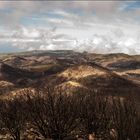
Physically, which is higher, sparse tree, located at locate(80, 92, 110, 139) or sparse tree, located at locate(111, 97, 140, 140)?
sparse tree, located at locate(111, 97, 140, 140)

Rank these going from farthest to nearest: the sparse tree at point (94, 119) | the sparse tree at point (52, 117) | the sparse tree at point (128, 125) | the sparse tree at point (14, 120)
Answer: the sparse tree at point (94, 119), the sparse tree at point (14, 120), the sparse tree at point (52, 117), the sparse tree at point (128, 125)

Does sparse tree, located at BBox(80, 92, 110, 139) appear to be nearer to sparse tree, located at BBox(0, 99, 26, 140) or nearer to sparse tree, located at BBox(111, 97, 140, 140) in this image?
sparse tree, located at BBox(0, 99, 26, 140)

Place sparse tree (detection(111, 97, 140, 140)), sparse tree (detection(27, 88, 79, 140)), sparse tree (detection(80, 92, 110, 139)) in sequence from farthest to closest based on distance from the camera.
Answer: sparse tree (detection(80, 92, 110, 139)) → sparse tree (detection(27, 88, 79, 140)) → sparse tree (detection(111, 97, 140, 140))

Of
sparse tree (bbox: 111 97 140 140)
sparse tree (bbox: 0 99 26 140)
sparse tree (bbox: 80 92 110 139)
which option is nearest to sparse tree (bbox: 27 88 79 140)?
sparse tree (bbox: 0 99 26 140)

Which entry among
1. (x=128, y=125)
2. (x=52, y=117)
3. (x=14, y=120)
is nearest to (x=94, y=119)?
(x=52, y=117)

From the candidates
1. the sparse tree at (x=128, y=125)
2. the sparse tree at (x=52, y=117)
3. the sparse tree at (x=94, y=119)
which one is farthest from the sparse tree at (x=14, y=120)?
the sparse tree at (x=128, y=125)

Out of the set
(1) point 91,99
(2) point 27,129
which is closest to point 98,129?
(1) point 91,99

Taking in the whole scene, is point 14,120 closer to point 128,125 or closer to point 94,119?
point 94,119

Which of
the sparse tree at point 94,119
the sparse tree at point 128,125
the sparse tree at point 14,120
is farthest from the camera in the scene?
the sparse tree at point 94,119

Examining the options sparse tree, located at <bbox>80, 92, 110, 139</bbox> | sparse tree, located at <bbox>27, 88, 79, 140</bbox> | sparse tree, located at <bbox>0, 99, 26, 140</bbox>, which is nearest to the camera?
sparse tree, located at <bbox>27, 88, 79, 140</bbox>

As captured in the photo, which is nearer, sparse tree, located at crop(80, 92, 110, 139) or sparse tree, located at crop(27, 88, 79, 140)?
sparse tree, located at crop(27, 88, 79, 140)

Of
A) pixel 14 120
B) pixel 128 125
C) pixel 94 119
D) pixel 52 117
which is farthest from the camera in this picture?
pixel 94 119

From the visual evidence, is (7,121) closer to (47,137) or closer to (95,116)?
(47,137)

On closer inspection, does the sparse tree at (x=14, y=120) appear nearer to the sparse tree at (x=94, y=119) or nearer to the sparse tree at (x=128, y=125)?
the sparse tree at (x=94, y=119)
